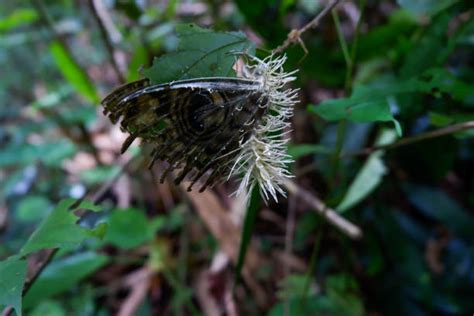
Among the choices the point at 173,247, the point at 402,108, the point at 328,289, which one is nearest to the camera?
the point at 402,108

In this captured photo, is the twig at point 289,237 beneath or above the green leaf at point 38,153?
beneath

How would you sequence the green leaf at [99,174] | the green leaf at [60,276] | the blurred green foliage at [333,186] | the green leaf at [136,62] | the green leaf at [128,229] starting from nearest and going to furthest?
the green leaf at [60,276], the blurred green foliage at [333,186], the green leaf at [128,229], the green leaf at [136,62], the green leaf at [99,174]

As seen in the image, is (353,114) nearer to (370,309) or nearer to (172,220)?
(370,309)

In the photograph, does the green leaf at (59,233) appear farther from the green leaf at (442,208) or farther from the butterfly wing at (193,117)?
the green leaf at (442,208)

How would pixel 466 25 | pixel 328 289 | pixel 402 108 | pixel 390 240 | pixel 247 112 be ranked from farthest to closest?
pixel 390 240 < pixel 328 289 < pixel 402 108 < pixel 466 25 < pixel 247 112

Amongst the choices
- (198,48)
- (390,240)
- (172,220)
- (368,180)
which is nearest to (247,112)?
(198,48)

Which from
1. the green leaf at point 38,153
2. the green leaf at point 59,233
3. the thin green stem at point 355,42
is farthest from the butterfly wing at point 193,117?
the green leaf at point 38,153

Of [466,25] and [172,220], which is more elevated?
[466,25]
